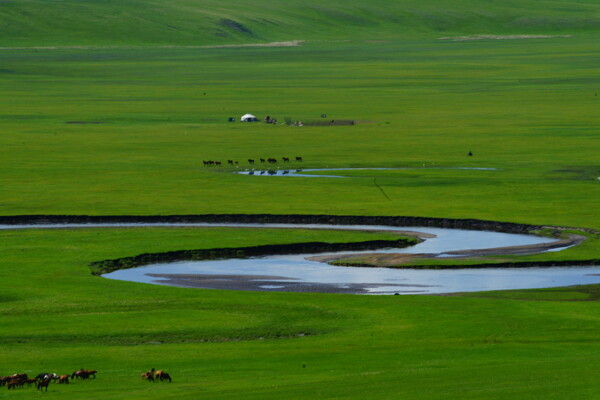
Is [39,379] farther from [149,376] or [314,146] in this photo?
[314,146]

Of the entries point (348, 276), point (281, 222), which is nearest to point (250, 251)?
point (348, 276)

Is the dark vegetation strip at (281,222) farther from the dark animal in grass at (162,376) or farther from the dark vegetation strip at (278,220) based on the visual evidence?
the dark animal in grass at (162,376)

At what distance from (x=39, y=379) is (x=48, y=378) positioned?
9.4 inches

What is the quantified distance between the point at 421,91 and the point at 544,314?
123 m

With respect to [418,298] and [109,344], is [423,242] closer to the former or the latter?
[418,298]

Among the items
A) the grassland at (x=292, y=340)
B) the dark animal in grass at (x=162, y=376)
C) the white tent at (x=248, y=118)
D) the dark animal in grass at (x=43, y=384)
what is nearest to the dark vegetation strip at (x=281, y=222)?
the grassland at (x=292, y=340)

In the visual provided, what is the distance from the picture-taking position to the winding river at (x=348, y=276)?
46.2 meters

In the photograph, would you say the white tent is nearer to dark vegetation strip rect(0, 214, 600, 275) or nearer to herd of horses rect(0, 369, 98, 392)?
dark vegetation strip rect(0, 214, 600, 275)

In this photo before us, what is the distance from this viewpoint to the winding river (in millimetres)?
46156

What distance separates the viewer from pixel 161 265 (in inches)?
2066

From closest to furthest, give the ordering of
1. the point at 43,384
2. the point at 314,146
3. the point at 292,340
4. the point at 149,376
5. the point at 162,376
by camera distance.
→ the point at 43,384, the point at 162,376, the point at 149,376, the point at 292,340, the point at 314,146

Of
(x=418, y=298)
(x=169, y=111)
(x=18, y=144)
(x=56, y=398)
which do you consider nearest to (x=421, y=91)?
(x=169, y=111)

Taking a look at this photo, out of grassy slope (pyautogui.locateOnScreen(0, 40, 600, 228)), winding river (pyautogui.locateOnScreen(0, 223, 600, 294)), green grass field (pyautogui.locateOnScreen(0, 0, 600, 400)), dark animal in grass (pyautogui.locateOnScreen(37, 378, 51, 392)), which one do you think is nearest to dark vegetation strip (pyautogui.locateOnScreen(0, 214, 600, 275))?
winding river (pyautogui.locateOnScreen(0, 223, 600, 294))

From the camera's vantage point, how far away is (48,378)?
30406 millimetres
